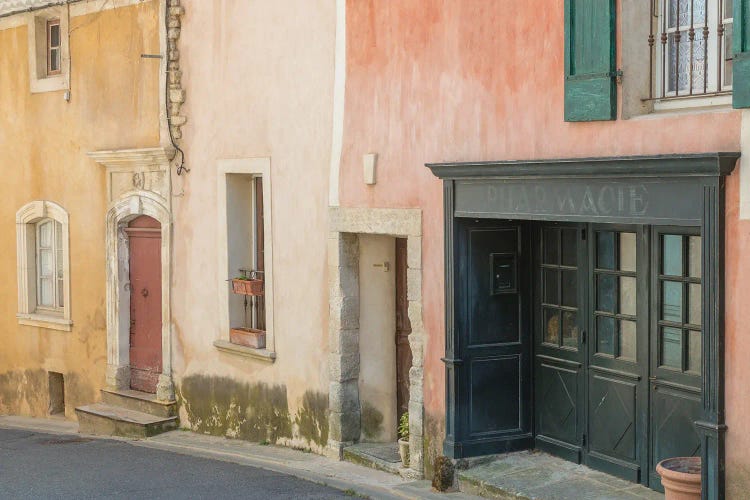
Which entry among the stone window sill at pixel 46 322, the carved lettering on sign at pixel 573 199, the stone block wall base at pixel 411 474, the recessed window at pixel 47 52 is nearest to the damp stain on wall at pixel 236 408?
the stone block wall base at pixel 411 474

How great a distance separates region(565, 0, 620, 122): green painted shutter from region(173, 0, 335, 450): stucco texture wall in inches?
126

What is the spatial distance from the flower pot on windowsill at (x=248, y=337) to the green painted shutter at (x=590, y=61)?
5002mm

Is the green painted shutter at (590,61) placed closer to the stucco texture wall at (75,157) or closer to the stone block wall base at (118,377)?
the stucco texture wall at (75,157)

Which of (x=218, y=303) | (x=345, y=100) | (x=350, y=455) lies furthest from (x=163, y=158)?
(x=350, y=455)

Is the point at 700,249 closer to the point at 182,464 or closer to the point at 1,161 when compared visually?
the point at 182,464

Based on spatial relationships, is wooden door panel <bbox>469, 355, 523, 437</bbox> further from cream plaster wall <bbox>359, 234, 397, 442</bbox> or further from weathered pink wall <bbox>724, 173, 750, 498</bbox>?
weathered pink wall <bbox>724, 173, 750, 498</bbox>

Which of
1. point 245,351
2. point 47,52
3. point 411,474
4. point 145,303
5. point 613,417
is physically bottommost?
point 411,474

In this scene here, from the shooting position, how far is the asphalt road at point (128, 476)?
33.5 feet

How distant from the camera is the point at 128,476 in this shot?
11.1 metres

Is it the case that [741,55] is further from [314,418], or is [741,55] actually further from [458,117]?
[314,418]

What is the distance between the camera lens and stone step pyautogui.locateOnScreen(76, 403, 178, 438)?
1338 centimetres

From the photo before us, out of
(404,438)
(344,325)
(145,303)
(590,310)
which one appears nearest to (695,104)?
(590,310)

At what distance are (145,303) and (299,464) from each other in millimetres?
3885

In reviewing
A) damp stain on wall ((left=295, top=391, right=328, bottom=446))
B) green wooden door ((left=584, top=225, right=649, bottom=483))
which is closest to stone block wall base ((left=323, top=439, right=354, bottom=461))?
damp stain on wall ((left=295, top=391, right=328, bottom=446))
